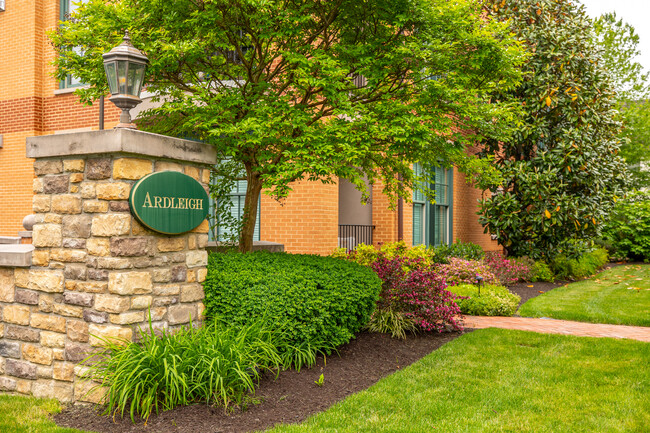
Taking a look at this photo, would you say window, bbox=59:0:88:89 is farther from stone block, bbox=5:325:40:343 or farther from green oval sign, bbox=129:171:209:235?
green oval sign, bbox=129:171:209:235

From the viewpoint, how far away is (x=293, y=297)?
18.0 feet

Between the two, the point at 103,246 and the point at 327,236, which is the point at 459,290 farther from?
the point at 103,246

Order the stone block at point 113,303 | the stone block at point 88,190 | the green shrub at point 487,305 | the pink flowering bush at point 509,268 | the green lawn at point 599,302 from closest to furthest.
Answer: the stone block at point 113,303 < the stone block at point 88,190 < the green lawn at point 599,302 < the green shrub at point 487,305 < the pink flowering bush at point 509,268

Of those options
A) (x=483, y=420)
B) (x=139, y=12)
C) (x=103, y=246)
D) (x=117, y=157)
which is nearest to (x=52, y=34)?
(x=139, y=12)

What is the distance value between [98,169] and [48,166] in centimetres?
75

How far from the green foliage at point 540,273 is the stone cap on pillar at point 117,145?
1094 cm

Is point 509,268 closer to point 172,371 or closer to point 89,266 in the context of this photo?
point 172,371

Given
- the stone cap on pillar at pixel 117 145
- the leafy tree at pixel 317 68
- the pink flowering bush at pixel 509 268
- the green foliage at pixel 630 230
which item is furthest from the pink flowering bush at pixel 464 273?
the green foliage at pixel 630 230

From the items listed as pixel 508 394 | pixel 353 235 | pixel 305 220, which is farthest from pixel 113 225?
pixel 353 235

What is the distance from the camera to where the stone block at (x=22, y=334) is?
5.38 metres

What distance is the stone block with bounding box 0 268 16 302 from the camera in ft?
18.4

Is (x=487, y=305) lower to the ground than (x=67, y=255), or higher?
lower

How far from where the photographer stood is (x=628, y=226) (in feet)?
67.6

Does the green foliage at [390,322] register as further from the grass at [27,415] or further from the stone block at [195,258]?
the grass at [27,415]
